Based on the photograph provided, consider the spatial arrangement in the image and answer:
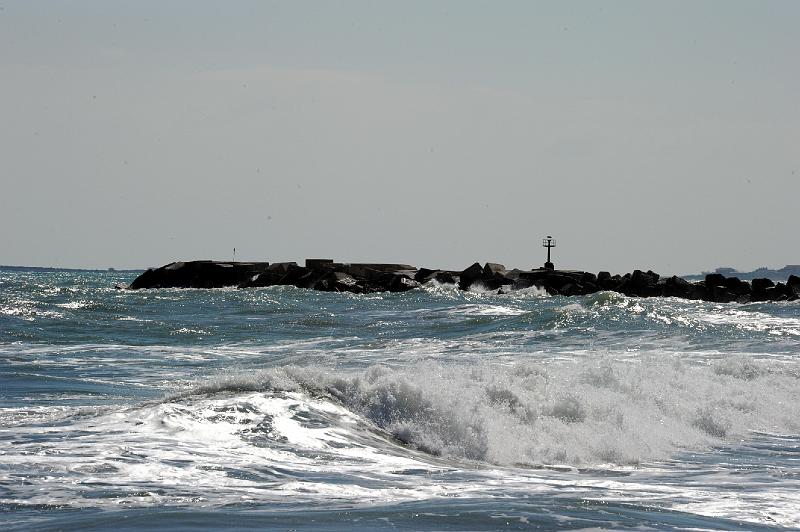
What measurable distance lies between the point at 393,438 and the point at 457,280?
38.7 metres

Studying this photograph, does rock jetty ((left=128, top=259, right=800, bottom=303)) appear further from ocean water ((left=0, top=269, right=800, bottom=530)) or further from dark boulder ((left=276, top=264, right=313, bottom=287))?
ocean water ((left=0, top=269, right=800, bottom=530))

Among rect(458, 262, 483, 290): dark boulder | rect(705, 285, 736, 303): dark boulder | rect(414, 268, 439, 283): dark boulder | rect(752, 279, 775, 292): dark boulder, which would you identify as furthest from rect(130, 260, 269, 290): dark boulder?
rect(752, 279, 775, 292): dark boulder

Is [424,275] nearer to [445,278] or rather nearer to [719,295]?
[445,278]

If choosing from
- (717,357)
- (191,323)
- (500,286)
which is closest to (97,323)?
(191,323)

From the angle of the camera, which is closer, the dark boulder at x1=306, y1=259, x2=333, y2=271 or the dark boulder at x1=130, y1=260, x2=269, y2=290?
the dark boulder at x1=306, y1=259, x2=333, y2=271

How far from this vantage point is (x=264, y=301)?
3469 cm

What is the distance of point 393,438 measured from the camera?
33.2 ft

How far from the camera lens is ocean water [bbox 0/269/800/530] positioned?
6.75 metres

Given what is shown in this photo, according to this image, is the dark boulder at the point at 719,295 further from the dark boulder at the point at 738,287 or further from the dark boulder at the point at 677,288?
the dark boulder at the point at 677,288

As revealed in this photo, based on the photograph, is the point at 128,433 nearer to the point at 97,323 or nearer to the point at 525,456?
the point at 525,456

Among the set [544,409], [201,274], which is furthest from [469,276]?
[544,409]

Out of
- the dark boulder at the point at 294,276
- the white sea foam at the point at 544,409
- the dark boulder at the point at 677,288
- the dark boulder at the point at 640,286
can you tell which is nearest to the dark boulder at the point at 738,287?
the dark boulder at the point at 677,288

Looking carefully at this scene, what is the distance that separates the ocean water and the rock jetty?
21.0 metres

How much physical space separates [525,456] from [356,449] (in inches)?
62.2
